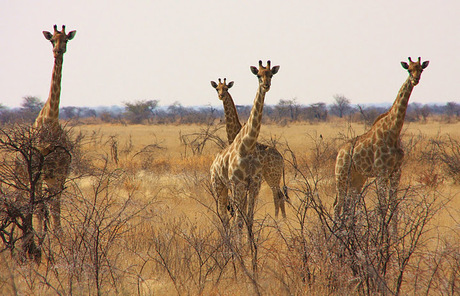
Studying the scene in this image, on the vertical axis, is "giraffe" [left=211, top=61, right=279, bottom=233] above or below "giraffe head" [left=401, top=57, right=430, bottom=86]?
below

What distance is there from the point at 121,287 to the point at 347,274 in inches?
89.3

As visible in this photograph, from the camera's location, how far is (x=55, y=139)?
5.80 meters

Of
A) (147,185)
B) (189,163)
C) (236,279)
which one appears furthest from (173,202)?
(236,279)

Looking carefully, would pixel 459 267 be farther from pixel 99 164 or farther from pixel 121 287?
pixel 99 164

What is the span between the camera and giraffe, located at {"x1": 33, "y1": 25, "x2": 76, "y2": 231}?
562 centimetres

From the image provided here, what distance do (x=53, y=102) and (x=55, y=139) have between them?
146 cm

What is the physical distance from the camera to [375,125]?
23.0 ft

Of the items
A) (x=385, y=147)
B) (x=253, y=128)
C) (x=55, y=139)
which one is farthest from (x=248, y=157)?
(x=55, y=139)

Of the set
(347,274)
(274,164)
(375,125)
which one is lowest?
(347,274)

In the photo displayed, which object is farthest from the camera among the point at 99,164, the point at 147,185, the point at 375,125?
the point at 99,164

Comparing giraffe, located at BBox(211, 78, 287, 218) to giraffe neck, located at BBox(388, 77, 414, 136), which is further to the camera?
giraffe, located at BBox(211, 78, 287, 218)

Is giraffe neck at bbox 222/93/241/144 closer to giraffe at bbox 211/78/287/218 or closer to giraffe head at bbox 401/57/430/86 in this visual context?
giraffe at bbox 211/78/287/218


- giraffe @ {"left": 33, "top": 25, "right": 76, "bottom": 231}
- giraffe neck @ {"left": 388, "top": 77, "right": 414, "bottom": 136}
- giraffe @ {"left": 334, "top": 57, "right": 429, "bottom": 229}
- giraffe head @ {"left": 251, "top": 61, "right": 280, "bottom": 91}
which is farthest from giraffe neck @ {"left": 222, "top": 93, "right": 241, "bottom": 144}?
giraffe @ {"left": 33, "top": 25, "right": 76, "bottom": 231}

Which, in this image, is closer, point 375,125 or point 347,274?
point 347,274
